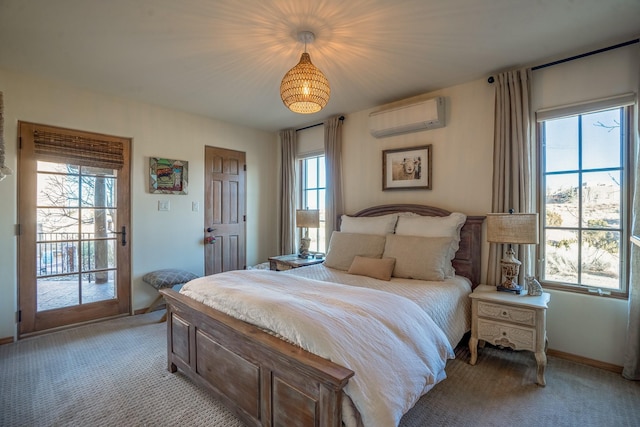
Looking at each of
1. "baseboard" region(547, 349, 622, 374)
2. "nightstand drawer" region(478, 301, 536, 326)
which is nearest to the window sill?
"baseboard" region(547, 349, 622, 374)

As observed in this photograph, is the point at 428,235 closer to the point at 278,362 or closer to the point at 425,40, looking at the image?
the point at 425,40

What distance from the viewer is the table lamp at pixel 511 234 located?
2422 mm

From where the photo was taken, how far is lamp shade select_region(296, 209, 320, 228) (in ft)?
13.1

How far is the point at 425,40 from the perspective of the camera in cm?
237

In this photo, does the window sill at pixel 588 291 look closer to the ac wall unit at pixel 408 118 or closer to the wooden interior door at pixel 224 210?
the ac wall unit at pixel 408 118

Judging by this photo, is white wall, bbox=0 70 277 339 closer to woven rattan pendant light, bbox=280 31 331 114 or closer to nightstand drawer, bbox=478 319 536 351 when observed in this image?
woven rattan pendant light, bbox=280 31 331 114

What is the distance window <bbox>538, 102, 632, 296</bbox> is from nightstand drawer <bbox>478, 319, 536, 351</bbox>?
2.39 feet

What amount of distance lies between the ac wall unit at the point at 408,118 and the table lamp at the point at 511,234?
3.96 ft

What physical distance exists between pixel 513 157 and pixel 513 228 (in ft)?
2.29

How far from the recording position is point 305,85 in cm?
212

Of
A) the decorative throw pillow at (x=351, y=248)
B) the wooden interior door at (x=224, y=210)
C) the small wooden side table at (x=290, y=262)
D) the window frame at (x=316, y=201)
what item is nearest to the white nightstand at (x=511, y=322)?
the decorative throw pillow at (x=351, y=248)

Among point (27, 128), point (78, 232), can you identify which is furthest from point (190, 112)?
point (78, 232)

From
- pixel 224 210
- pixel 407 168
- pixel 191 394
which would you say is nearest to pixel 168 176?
pixel 224 210

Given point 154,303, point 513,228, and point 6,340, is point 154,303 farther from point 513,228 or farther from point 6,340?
point 513,228
